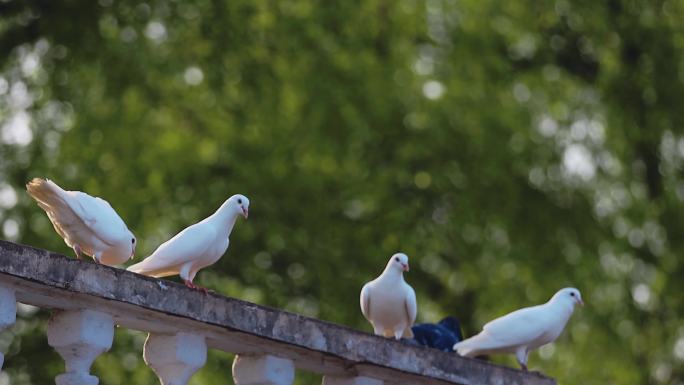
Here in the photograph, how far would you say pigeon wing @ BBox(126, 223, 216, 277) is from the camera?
24.0ft

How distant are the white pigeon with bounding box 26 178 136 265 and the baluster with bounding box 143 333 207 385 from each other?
0.66m

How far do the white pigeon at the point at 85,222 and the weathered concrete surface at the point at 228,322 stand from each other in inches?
27.9

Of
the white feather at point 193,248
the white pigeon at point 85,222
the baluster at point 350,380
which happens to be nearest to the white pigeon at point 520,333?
the white feather at point 193,248

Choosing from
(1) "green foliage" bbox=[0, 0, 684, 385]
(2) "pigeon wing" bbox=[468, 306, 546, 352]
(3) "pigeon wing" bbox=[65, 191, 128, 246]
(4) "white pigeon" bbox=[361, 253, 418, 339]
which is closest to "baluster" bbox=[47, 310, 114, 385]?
(3) "pigeon wing" bbox=[65, 191, 128, 246]

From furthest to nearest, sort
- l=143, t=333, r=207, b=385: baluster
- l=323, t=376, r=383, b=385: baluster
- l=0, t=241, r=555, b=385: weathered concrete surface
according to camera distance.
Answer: l=323, t=376, r=383, b=385: baluster
l=143, t=333, r=207, b=385: baluster
l=0, t=241, r=555, b=385: weathered concrete surface

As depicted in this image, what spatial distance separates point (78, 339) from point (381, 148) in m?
15.1

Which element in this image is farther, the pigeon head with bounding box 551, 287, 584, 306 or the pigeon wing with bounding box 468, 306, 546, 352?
the pigeon head with bounding box 551, 287, 584, 306

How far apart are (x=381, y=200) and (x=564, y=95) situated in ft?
10.9

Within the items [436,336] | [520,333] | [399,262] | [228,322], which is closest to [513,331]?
[520,333]

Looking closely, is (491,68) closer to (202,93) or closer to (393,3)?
(393,3)

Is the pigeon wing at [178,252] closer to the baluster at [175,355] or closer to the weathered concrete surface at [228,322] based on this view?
the weathered concrete surface at [228,322]

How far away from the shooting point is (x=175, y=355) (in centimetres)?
623

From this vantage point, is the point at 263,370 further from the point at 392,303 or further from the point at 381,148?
the point at 381,148

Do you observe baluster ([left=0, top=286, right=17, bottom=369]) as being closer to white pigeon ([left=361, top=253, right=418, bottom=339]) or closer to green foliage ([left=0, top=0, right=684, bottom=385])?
white pigeon ([left=361, top=253, right=418, bottom=339])
